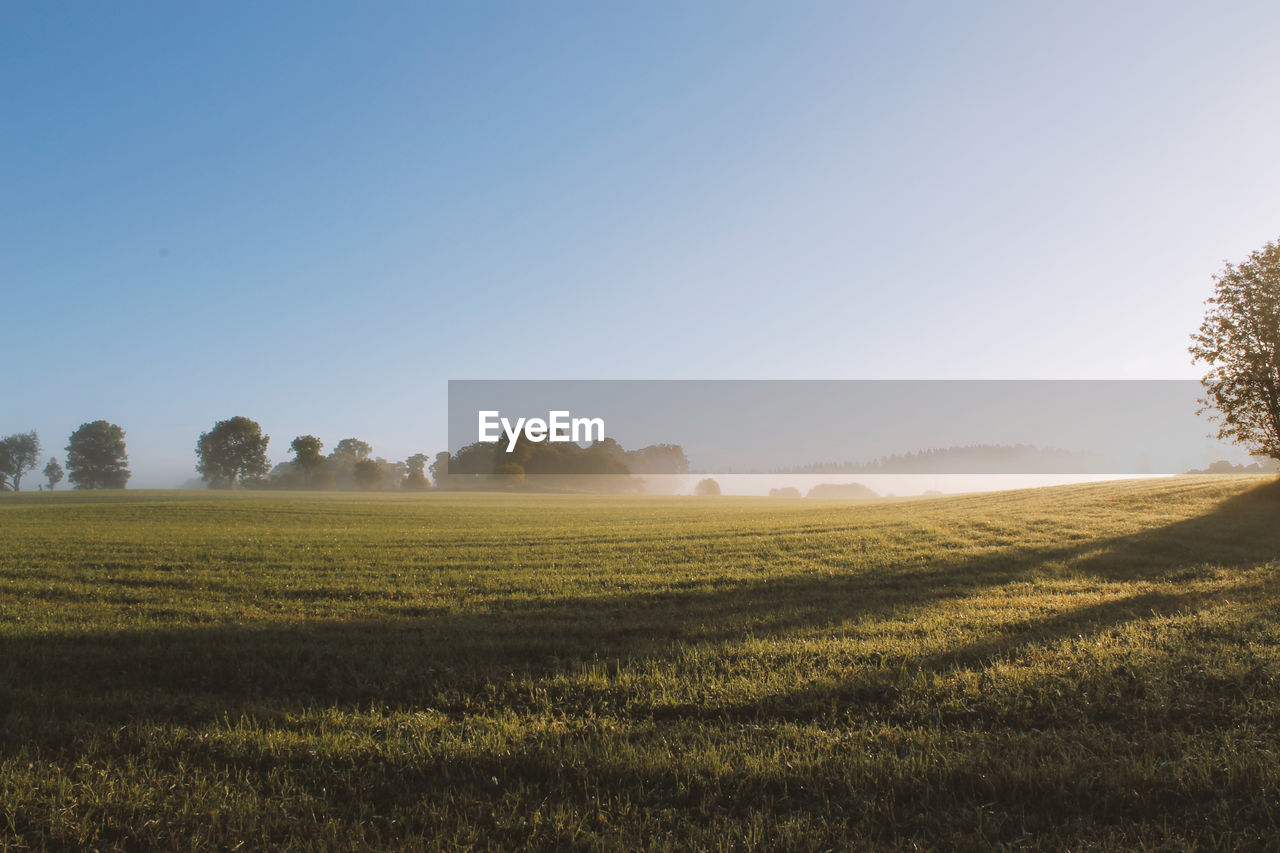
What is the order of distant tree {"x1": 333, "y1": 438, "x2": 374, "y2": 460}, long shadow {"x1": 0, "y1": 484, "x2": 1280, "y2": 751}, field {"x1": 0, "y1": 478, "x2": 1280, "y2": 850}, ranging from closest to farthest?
field {"x1": 0, "y1": 478, "x2": 1280, "y2": 850} → long shadow {"x1": 0, "y1": 484, "x2": 1280, "y2": 751} → distant tree {"x1": 333, "y1": 438, "x2": 374, "y2": 460}

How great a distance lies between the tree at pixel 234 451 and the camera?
348 feet

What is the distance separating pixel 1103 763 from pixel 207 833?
20.1 ft

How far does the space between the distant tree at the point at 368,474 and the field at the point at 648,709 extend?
116 metres

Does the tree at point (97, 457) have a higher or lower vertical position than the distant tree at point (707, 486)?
higher

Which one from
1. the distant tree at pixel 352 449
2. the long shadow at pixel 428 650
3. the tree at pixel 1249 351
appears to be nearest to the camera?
the long shadow at pixel 428 650

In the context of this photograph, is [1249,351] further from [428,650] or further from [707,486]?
[707,486]

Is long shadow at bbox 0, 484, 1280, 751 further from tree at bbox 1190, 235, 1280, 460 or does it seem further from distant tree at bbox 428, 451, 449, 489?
distant tree at bbox 428, 451, 449, 489

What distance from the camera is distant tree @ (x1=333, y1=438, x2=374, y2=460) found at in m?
158

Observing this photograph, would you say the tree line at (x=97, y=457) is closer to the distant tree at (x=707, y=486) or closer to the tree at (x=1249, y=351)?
the distant tree at (x=707, y=486)

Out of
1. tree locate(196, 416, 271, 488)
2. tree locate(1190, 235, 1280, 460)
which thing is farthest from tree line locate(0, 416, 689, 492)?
tree locate(1190, 235, 1280, 460)

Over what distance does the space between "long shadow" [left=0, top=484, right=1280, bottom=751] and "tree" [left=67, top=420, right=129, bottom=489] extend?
5372 inches

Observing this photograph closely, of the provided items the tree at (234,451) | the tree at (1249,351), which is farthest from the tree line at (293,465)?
the tree at (1249,351)

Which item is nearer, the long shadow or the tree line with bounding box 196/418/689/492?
the long shadow

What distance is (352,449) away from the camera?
159125mm
